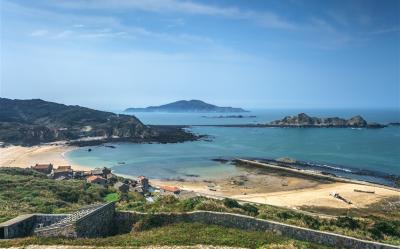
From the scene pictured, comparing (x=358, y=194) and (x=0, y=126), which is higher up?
(x=0, y=126)

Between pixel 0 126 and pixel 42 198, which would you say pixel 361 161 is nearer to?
pixel 42 198

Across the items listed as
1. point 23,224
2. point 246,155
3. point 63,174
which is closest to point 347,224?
point 23,224

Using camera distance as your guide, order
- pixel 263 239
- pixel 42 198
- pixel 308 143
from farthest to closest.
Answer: pixel 308 143, pixel 42 198, pixel 263 239

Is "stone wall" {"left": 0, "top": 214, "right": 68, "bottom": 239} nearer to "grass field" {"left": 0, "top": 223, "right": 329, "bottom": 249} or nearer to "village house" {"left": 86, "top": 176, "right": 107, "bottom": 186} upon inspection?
"grass field" {"left": 0, "top": 223, "right": 329, "bottom": 249}

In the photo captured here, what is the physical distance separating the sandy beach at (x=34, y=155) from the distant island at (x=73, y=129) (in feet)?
25.8

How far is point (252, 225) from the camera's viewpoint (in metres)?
17.0

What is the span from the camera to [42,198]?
29.5 meters

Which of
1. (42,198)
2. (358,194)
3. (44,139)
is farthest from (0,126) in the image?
(358,194)

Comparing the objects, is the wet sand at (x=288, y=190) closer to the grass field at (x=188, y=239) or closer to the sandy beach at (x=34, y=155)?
the sandy beach at (x=34, y=155)

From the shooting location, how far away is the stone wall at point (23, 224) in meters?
15.5

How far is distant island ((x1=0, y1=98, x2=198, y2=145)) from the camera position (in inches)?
3883

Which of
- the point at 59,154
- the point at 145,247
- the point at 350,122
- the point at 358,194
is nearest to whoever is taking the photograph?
the point at 145,247

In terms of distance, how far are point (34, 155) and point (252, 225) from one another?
67.6 metres

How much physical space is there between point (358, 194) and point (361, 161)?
27328 mm
